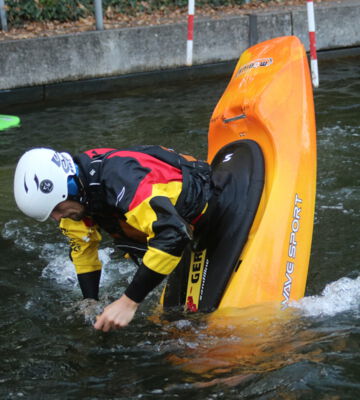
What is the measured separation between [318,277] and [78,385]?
161 cm

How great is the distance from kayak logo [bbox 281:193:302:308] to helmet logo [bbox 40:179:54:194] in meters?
1.27

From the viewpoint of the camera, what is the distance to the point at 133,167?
3111 millimetres

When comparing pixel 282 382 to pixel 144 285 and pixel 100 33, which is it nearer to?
pixel 144 285

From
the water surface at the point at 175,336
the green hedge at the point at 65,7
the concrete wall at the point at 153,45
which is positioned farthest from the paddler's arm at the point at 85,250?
the green hedge at the point at 65,7

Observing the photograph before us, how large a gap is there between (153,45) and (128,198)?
5673 mm

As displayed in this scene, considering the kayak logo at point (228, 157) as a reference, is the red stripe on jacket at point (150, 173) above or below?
above

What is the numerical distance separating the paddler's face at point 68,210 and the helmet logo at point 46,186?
0.12 meters

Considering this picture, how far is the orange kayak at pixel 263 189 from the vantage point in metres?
3.53

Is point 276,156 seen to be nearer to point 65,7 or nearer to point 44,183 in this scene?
point 44,183

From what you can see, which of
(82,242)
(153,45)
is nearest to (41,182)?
(82,242)

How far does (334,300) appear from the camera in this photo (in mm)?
3752

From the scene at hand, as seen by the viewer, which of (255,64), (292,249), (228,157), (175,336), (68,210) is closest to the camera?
(68,210)

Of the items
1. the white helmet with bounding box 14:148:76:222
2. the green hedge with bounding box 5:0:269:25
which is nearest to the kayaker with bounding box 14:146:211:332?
the white helmet with bounding box 14:148:76:222

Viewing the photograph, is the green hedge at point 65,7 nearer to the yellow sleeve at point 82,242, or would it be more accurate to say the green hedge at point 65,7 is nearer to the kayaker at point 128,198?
the yellow sleeve at point 82,242
